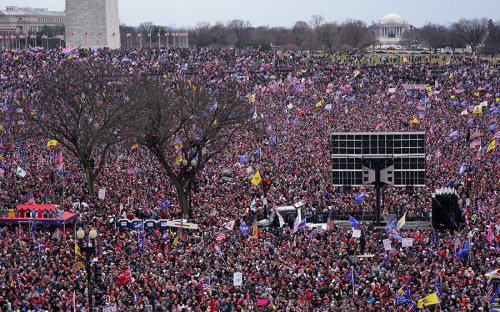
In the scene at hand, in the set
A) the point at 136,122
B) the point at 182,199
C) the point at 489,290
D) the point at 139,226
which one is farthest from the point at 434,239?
the point at 136,122

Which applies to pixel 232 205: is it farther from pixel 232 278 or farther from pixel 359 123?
pixel 359 123

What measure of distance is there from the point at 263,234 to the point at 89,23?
86.2 metres

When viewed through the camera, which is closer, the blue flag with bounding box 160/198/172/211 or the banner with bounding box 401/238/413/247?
the banner with bounding box 401/238/413/247

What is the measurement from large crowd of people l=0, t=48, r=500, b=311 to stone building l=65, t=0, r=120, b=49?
138 feet

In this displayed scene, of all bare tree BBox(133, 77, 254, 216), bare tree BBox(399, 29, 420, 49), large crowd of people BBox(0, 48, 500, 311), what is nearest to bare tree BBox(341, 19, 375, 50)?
bare tree BBox(399, 29, 420, 49)

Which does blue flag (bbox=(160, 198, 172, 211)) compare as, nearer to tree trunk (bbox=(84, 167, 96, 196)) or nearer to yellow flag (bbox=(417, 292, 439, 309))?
tree trunk (bbox=(84, 167, 96, 196))

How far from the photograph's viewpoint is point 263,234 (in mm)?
34719

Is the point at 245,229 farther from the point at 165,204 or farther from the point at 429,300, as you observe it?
the point at 429,300

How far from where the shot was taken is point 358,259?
103 feet

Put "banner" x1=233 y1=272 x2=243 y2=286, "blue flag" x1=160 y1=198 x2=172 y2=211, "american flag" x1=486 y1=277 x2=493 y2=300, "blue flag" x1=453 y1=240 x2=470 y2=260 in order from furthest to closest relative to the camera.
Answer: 1. "blue flag" x1=160 y1=198 x2=172 y2=211
2. "blue flag" x1=453 y1=240 x2=470 y2=260
3. "banner" x1=233 y1=272 x2=243 y2=286
4. "american flag" x1=486 y1=277 x2=493 y2=300

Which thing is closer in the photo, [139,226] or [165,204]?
[139,226]

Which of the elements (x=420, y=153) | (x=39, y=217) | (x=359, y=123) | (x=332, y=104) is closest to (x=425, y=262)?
(x=420, y=153)

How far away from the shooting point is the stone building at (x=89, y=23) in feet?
377

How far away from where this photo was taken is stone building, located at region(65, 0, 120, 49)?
114887 mm
